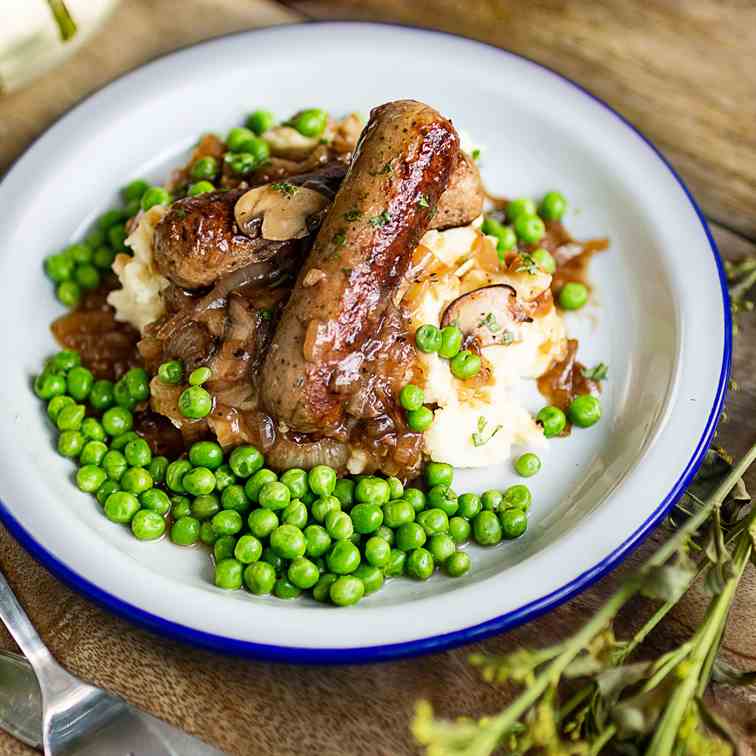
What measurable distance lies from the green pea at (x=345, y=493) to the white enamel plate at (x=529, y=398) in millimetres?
428

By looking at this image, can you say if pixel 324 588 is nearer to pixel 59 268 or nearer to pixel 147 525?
pixel 147 525

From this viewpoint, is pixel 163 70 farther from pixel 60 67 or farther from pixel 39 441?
pixel 39 441

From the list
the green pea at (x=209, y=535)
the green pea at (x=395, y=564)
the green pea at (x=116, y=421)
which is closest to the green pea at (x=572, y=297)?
the green pea at (x=395, y=564)

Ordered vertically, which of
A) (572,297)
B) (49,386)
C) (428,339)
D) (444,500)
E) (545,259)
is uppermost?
(428,339)

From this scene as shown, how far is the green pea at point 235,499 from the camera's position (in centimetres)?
444

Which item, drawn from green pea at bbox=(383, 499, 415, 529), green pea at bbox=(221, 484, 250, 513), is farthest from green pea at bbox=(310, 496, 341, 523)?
green pea at bbox=(221, 484, 250, 513)

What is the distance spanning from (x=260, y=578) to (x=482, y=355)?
4.86 feet

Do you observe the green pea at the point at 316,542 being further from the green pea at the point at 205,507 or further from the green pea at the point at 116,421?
the green pea at the point at 116,421

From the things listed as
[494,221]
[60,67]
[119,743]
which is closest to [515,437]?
[494,221]

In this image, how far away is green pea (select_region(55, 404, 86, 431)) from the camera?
4.63 m

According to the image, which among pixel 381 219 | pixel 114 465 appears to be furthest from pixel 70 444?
pixel 381 219

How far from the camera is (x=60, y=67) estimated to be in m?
6.08

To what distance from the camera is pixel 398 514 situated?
437 centimetres

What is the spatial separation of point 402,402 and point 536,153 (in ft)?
6.40
